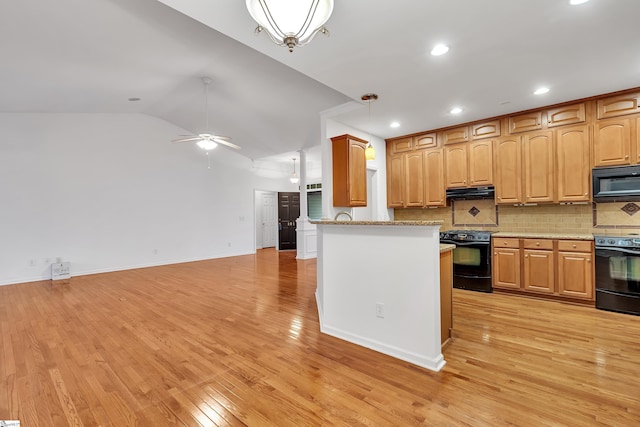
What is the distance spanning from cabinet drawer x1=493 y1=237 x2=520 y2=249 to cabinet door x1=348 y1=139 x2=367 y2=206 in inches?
77.4

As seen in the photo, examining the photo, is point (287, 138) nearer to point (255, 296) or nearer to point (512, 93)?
point (255, 296)

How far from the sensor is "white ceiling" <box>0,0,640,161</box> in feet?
7.04

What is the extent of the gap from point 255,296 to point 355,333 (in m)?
2.02

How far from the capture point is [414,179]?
17.3 feet

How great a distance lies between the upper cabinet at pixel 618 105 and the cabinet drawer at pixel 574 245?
162cm

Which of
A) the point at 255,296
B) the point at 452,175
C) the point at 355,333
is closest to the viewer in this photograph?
the point at 355,333

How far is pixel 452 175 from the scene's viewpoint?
485 cm

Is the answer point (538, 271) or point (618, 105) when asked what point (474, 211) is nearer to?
point (538, 271)

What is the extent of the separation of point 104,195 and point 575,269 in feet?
27.3

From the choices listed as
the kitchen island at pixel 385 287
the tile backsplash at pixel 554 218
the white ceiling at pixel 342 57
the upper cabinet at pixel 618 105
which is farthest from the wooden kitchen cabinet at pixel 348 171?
the upper cabinet at pixel 618 105

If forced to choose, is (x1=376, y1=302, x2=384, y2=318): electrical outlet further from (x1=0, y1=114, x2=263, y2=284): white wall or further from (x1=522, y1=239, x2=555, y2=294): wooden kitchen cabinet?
(x1=0, y1=114, x2=263, y2=284): white wall

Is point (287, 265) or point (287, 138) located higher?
point (287, 138)

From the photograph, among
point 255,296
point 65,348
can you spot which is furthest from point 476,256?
point 65,348

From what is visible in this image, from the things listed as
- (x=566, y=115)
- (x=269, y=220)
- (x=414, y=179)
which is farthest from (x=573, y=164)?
(x=269, y=220)
